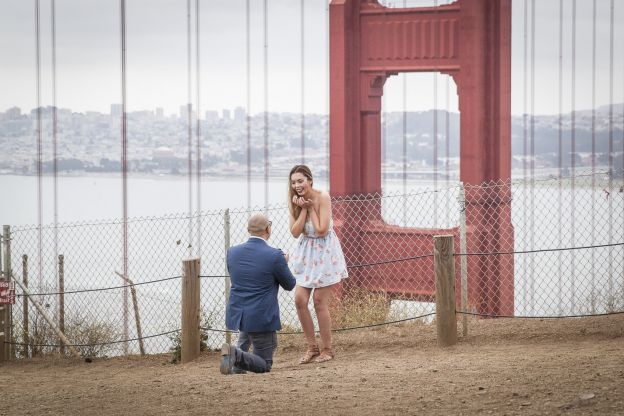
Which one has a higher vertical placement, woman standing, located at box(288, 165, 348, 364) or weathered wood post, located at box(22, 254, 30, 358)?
woman standing, located at box(288, 165, 348, 364)

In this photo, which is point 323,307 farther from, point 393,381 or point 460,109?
point 460,109

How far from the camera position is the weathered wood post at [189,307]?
30.7 feet

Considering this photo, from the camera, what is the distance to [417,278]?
17.3m

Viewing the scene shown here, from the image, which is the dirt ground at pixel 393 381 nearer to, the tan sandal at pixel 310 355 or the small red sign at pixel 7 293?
the tan sandal at pixel 310 355

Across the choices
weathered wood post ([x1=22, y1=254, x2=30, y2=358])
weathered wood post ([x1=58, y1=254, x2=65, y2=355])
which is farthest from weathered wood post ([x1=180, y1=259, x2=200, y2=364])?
weathered wood post ([x1=22, y1=254, x2=30, y2=358])

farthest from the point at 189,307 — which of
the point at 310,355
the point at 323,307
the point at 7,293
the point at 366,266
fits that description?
the point at 366,266

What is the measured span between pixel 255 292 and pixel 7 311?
4637mm

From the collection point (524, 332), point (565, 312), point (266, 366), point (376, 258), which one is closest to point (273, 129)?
point (376, 258)

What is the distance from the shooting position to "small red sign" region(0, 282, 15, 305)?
10.8 metres

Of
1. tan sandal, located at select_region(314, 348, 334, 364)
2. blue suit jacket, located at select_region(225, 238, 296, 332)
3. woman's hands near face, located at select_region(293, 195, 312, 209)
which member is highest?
woman's hands near face, located at select_region(293, 195, 312, 209)

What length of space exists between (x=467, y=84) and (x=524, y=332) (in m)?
7.92

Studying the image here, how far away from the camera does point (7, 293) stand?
1079cm

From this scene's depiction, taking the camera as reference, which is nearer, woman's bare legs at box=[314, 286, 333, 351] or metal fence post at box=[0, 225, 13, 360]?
woman's bare legs at box=[314, 286, 333, 351]

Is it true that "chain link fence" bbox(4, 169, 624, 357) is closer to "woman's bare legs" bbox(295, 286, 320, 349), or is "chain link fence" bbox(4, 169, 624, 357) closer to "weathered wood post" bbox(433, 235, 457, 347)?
"weathered wood post" bbox(433, 235, 457, 347)
